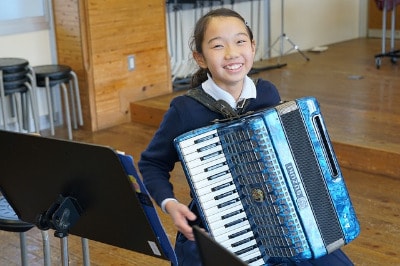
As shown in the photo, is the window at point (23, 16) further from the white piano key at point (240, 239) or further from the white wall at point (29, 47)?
the white piano key at point (240, 239)

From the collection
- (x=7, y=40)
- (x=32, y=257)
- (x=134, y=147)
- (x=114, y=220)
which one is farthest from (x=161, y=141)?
(x=7, y=40)

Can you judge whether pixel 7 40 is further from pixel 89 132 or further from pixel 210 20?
pixel 210 20

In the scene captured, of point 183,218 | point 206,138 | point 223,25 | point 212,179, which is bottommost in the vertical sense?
point 183,218

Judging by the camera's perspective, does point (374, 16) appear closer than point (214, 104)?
No

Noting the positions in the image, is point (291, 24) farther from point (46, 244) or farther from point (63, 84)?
point (46, 244)

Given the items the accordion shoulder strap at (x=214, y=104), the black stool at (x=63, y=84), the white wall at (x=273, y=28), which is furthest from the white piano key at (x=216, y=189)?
the white wall at (x=273, y=28)

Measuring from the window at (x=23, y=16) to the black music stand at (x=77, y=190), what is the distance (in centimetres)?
302

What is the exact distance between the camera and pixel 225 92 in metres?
2.09

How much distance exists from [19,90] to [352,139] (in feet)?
6.85

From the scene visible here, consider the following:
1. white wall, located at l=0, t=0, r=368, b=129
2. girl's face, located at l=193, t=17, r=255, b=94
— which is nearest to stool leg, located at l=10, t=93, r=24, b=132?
white wall, located at l=0, t=0, r=368, b=129

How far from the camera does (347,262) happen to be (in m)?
2.01

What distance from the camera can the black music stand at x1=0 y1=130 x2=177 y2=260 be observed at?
1.66 metres

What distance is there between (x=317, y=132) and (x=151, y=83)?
3.50 metres

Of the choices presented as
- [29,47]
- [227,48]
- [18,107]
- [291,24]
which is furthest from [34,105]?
[291,24]
